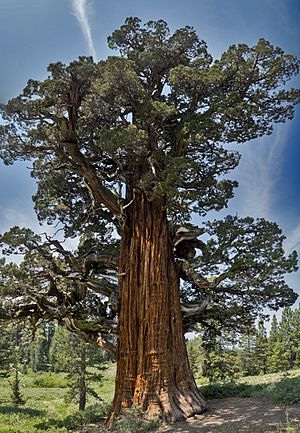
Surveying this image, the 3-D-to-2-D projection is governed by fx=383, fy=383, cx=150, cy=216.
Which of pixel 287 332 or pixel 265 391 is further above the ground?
pixel 287 332

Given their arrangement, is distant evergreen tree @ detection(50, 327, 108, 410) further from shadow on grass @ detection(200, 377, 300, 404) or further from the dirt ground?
the dirt ground

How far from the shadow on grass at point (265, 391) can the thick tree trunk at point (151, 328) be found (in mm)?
1566

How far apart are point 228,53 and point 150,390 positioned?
25.8 feet

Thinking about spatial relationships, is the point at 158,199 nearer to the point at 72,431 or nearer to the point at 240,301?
the point at 240,301

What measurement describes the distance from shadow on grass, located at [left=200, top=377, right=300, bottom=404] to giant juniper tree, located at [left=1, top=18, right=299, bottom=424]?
5.30 ft

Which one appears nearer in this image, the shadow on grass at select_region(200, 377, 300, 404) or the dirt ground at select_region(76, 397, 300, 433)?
the dirt ground at select_region(76, 397, 300, 433)

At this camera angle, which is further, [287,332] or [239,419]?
[287,332]

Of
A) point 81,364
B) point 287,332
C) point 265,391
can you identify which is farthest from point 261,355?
point 265,391

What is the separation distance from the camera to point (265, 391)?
9.09 metres

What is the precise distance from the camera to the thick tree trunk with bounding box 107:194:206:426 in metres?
8.25

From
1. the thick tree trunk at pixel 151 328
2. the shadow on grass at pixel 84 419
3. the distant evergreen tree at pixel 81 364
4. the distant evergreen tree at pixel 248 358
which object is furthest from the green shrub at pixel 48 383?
the thick tree trunk at pixel 151 328

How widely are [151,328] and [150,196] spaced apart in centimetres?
303

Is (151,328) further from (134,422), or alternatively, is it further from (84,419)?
(84,419)

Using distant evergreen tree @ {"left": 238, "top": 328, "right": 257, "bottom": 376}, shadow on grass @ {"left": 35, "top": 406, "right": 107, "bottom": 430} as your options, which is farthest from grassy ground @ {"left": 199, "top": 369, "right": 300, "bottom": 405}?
distant evergreen tree @ {"left": 238, "top": 328, "right": 257, "bottom": 376}
